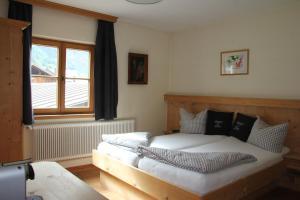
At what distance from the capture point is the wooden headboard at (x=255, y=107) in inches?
127

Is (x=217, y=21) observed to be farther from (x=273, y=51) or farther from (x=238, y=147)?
(x=238, y=147)

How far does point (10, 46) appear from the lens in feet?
8.38

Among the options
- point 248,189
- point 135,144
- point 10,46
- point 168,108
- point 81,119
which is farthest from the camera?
point 168,108

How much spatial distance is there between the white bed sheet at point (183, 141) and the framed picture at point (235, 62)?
1031 millimetres

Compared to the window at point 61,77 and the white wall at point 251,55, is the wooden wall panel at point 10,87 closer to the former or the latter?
the window at point 61,77

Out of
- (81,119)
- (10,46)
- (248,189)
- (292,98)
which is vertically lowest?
(248,189)

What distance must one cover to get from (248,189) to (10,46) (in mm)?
2677

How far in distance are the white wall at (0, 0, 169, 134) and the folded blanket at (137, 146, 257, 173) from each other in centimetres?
191

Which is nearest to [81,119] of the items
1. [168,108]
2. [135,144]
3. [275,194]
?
[135,144]

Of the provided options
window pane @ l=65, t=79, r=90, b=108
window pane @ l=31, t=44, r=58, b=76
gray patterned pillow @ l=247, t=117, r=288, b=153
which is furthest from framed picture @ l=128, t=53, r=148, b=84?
gray patterned pillow @ l=247, t=117, r=288, b=153

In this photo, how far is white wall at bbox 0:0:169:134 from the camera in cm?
344

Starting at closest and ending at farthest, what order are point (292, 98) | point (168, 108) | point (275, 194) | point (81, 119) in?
point (275, 194), point (292, 98), point (81, 119), point (168, 108)

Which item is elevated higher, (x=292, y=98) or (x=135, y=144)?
(x=292, y=98)

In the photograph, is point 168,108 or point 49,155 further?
point 168,108
